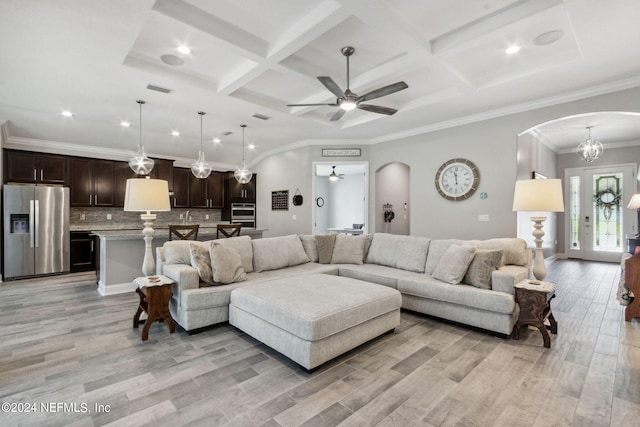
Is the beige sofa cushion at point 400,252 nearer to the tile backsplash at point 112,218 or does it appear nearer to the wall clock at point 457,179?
the wall clock at point 457,179

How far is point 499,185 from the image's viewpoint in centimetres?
483

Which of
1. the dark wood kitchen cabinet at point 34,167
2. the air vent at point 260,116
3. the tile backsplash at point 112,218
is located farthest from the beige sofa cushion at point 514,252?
the dark wood kitchen cabinet at point 34,167

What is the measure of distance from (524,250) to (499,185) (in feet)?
5.27

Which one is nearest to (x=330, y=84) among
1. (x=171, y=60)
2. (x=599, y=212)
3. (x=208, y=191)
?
(x=171, y=60)

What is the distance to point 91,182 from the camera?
21.4 feet

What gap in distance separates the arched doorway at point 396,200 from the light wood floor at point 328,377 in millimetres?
4392

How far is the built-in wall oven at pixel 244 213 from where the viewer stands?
827 cm

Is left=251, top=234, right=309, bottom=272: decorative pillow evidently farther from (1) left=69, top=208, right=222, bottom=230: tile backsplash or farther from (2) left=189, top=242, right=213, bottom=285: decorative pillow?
(1) left=69, top=208, right=222, bottom=230: tile backsplash

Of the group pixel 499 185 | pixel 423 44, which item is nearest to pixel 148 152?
pixel 423 44

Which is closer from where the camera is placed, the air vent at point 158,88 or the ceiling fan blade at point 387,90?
the ceiling fan blade at point 387,90

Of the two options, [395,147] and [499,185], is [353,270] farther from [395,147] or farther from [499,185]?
[395,147]

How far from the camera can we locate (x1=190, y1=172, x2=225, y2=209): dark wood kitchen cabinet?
802 cm

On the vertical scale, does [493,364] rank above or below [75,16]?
below

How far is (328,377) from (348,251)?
2.43 meters
